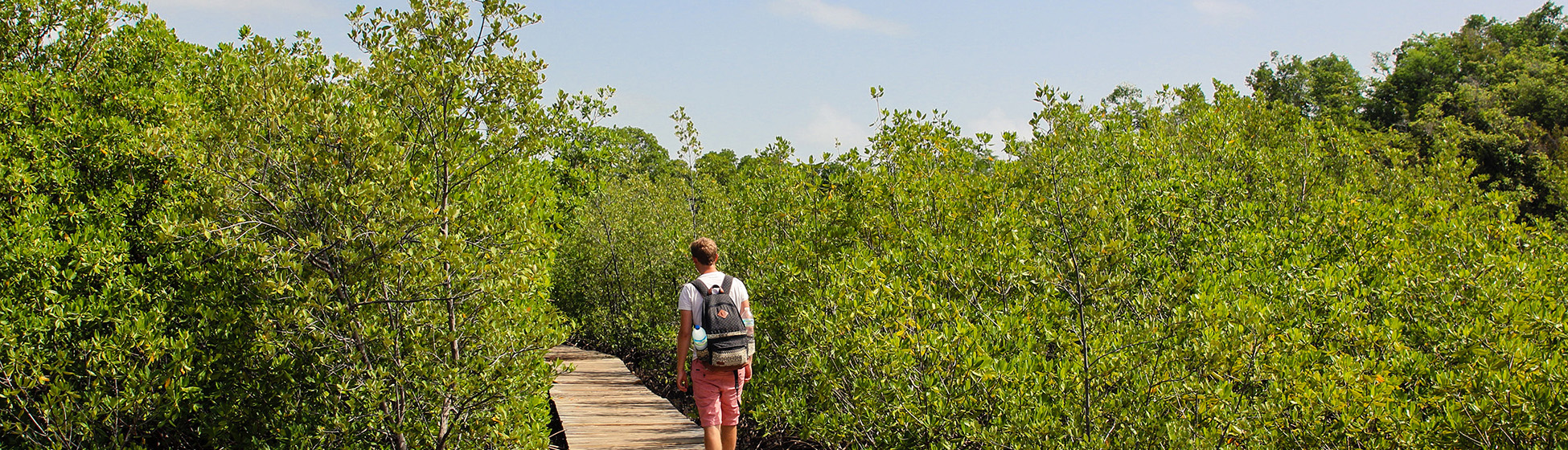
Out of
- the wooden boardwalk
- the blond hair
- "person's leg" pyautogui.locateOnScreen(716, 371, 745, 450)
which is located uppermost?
the blond hair

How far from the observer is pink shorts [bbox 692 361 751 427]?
16.1 feet

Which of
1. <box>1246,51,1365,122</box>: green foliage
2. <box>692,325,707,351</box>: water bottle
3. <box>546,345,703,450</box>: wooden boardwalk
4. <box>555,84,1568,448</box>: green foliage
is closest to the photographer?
<box>555,84,1568,448</box>: green foliage

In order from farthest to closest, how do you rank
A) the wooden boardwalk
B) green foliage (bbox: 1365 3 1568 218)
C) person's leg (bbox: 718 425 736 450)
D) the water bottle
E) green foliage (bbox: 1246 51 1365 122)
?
green foliage (bbox: 1246 51 1365 122)
green foliage (bbox: 1365 3 1568 218)
the wooden boardwalk
person's leg (bbox: 718 425 736 450)
the water bottle

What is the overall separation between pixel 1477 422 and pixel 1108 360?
1.45m

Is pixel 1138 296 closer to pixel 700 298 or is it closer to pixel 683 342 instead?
pixel 700 298

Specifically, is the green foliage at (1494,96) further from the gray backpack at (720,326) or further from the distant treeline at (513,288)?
the gray backpack at (720,326)

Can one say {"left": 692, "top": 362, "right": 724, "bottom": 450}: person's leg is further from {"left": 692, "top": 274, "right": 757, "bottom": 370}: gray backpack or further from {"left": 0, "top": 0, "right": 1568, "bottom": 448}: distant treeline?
{"left": 0, "top": 0, "right": 1568, "bottom": 448}: distant treeline

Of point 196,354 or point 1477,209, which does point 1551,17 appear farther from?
point 196,354

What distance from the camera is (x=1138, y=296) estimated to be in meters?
4.14

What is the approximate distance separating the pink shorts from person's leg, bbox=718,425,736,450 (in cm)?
6

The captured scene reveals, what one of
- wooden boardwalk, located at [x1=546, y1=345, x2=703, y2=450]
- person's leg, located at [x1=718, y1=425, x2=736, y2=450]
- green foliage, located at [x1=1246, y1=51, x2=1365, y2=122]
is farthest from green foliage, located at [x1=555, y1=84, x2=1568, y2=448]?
green foliage, located at [x1=1246, y1=51, x2=1365, y2=122]

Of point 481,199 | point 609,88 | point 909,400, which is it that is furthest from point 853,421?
point 609,88

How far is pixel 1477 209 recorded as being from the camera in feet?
24.7

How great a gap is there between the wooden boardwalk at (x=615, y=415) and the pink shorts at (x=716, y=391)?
75cm
